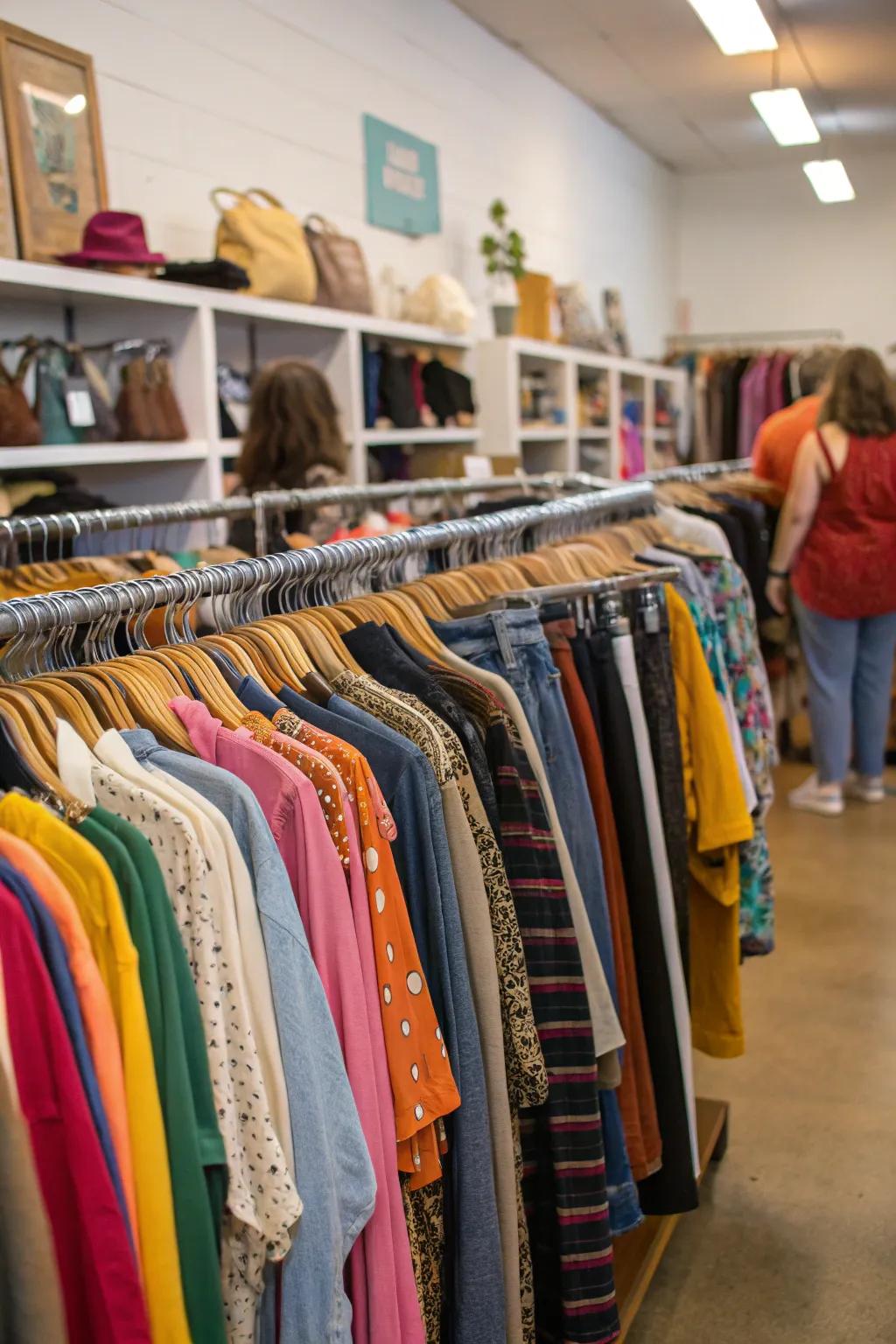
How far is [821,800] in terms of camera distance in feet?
16.6

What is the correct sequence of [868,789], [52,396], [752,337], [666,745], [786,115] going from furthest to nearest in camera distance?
[752,337] < [786,115] < [868,789] < [52,396] < [666,745]

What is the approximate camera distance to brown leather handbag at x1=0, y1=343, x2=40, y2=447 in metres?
3.04

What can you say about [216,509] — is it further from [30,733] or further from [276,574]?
[30,733]

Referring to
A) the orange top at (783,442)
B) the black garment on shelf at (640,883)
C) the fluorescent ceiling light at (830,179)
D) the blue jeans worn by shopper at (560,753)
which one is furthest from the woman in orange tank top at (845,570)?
the fluorescent ceiling light at (830,179)

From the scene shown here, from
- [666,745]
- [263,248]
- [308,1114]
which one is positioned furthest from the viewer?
[263,248]

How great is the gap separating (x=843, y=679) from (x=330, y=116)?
325 cm

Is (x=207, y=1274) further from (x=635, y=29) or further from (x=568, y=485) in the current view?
(x=635, y=29)

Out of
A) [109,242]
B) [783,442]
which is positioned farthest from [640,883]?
[783,442]

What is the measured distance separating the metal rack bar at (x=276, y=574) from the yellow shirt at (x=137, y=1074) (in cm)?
38

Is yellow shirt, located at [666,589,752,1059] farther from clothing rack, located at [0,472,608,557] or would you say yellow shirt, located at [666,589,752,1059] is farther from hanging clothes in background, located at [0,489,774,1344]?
clothing rack, located at [0,472,608,557]

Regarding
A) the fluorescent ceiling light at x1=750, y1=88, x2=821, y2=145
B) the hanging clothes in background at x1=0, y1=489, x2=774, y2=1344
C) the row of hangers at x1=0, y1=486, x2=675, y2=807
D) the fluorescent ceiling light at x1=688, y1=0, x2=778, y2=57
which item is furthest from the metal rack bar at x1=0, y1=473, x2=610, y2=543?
the fluorescent ceiling light at x1=750, y1=88, x2=821, y2=145

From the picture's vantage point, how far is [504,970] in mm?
1437

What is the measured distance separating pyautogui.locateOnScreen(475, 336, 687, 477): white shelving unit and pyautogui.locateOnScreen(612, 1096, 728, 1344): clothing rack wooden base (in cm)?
369

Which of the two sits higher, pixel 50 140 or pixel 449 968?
pixel 50 140
